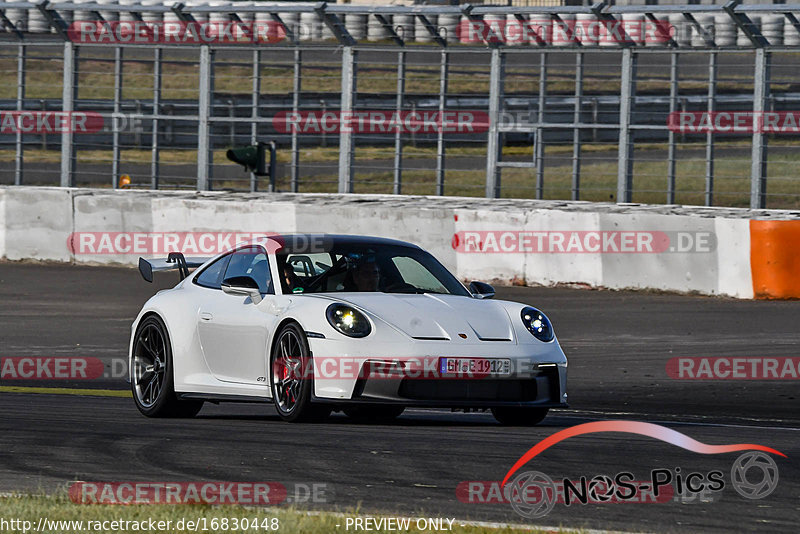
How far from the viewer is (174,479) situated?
724 centimetres

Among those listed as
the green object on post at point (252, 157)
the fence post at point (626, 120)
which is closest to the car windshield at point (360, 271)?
the fence post at point (626, 120)

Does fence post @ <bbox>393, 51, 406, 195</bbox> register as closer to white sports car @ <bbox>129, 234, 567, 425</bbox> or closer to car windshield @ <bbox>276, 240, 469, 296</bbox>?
white sports car @ <bbox>129, 234, 567, 425</bbox>

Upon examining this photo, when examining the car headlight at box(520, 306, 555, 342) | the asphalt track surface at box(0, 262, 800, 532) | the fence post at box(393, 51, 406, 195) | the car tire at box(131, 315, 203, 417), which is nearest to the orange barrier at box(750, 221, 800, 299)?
the asphalt track surface at box(0, 262, 800, 532)

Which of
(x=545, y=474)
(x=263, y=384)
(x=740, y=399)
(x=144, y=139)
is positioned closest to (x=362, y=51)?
(x=740, y=399)

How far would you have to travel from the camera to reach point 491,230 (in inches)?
720

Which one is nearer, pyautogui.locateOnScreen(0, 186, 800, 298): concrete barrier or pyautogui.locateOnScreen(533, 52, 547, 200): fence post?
pyautogui.locateOnScreen(0, 186, 800, 298): concrete barrier

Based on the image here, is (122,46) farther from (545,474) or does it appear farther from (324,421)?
(545,474)

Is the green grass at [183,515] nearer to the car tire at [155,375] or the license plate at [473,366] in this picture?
the license plate at [473,366]

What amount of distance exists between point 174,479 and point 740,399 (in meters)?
5.65

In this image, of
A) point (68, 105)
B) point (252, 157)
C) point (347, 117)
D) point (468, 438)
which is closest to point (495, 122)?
point (347, 117)

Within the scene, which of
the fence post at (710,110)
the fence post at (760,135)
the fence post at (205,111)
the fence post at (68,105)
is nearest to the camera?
the fence post at (760,135)

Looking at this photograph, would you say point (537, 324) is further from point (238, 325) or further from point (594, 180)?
point (594, 180)

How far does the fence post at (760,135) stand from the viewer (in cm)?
1792

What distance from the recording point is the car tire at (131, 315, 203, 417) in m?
10.2
